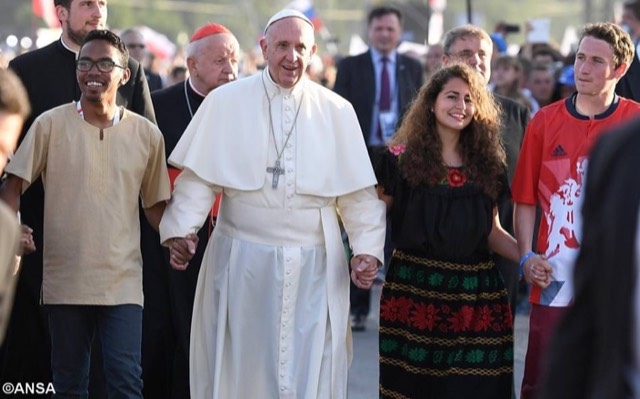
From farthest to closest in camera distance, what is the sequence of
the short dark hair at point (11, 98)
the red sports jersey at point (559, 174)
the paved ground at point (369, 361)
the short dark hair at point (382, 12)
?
the short dark hair at point (382, 12) → the paved ground at point (369, 361) → the red sports jersey at point (559, 174) → the short dark hair at point (11, 98)

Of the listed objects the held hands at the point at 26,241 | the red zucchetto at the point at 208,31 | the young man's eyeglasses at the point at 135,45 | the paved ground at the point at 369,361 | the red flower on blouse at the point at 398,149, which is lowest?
the paved ground at the point at 369,361

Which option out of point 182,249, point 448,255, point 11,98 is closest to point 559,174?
point 448,255

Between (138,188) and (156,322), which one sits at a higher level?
(138,188)

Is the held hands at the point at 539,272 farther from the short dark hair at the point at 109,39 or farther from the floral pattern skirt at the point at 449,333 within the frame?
the short dark hair at the point at 109,39

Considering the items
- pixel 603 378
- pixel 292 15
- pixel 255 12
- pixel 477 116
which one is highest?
pixel 255 12

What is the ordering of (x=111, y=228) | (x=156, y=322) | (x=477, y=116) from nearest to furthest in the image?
(x=111, y=228) < (x=477, y=116) < (x=156, y=322)

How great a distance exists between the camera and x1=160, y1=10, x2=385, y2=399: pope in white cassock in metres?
6.44

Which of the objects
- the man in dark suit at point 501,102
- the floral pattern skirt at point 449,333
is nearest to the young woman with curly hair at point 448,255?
the floral pattern skirt at point 449,333

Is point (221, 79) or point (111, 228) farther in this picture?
point (221, 79)

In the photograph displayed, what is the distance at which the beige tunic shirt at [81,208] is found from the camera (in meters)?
6.27

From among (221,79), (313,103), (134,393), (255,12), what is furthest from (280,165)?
(255,12)

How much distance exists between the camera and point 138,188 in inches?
255

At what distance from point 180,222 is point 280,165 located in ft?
1.67

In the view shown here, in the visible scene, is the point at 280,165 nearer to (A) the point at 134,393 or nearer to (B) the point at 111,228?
(B) the point at 111,228
